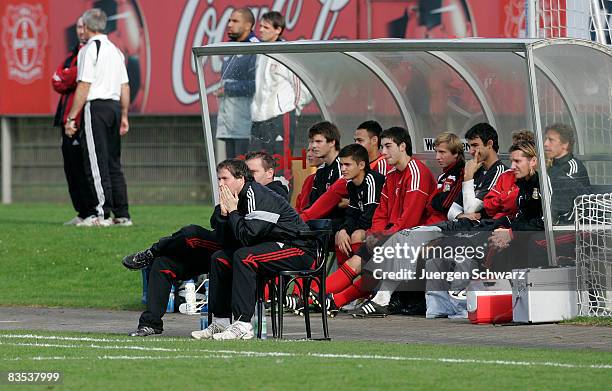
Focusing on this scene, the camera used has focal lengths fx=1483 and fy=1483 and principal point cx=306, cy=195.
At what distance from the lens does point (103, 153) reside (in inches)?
750

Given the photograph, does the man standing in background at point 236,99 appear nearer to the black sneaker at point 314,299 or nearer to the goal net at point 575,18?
the black sneaker at point 314,299

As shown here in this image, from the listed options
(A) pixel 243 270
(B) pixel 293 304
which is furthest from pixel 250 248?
(B) pixel 293 304

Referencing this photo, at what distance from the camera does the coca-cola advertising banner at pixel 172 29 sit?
25953 millimetres

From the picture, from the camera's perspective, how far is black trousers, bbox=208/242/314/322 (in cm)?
1153

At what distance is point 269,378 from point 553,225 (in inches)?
191

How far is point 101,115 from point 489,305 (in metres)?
7.62

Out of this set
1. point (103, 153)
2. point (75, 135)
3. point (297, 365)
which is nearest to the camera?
point (297, 365)

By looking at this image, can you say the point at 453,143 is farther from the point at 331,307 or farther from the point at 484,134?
the point at 331,307

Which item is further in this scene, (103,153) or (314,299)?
(103,153)

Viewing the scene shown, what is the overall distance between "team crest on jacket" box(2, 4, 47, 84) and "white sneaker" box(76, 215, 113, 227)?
9557 mm

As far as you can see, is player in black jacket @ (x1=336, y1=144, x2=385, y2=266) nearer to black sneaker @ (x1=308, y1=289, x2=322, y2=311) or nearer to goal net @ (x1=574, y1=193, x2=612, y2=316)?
black sneaker @ (x1=308, y1=289, x2=322, y2=311)

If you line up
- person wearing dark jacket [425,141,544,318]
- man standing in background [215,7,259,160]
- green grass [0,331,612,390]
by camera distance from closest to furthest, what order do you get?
green grass [0,331,612,390] < person wearing dark jacket [425,141,544,318] < man standing in background [215,7,259,160]

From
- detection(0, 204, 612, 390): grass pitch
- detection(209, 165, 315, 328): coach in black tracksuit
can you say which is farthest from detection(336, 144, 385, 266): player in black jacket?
detection(0, 204, 612, 390): grass pitch

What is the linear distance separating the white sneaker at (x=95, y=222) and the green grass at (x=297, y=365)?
25.3 ft
